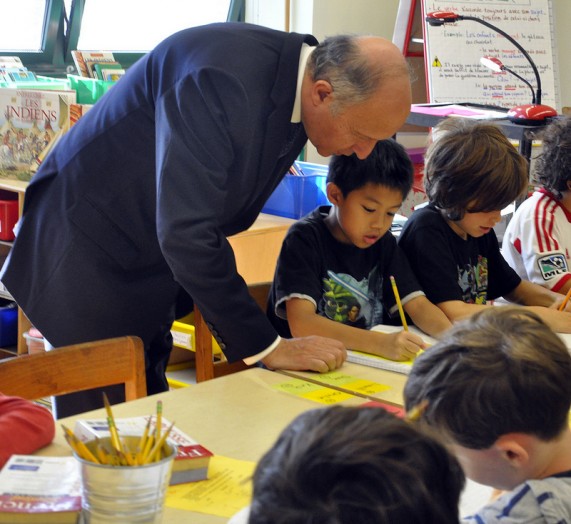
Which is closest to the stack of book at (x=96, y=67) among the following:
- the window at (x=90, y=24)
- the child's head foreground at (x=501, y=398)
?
the window at (x=90, y=24)

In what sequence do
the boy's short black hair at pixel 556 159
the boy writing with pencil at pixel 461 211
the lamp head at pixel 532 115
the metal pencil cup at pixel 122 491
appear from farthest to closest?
the lamp head at pixel 532 115 → the boy's short black hair at pixel 556 159 → the boy writing with pencil at pixel 461 211 → the metal pencil cup at pixel 122 491

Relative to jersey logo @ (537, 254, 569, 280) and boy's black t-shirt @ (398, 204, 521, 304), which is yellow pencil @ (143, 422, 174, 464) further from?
jersey logo @ (537, 254, 569, 280)

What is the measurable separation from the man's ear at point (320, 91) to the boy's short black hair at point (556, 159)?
1.11 metres

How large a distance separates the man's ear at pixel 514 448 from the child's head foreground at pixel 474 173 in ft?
3.89

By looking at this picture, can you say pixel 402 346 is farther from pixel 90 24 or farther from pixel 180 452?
pixel 90 24

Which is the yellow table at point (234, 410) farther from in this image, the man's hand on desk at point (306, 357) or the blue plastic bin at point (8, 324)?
the blue plastic bin at point (8, 324)

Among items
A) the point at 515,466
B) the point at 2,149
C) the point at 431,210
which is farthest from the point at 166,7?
the point at 515,466

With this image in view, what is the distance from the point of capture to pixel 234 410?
4.79ft

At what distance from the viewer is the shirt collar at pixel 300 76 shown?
169 cm

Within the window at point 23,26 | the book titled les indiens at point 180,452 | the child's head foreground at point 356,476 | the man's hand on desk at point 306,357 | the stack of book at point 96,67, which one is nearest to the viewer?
the child's head foreground at point 356,476

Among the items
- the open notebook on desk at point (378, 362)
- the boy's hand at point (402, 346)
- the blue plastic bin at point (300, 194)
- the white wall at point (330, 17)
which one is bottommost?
the blue plastic bin at point (300, 194)

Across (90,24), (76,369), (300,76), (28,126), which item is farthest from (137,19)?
(76,369)

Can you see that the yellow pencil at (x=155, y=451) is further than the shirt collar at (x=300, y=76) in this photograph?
No

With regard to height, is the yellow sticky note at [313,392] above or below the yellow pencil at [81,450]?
below
